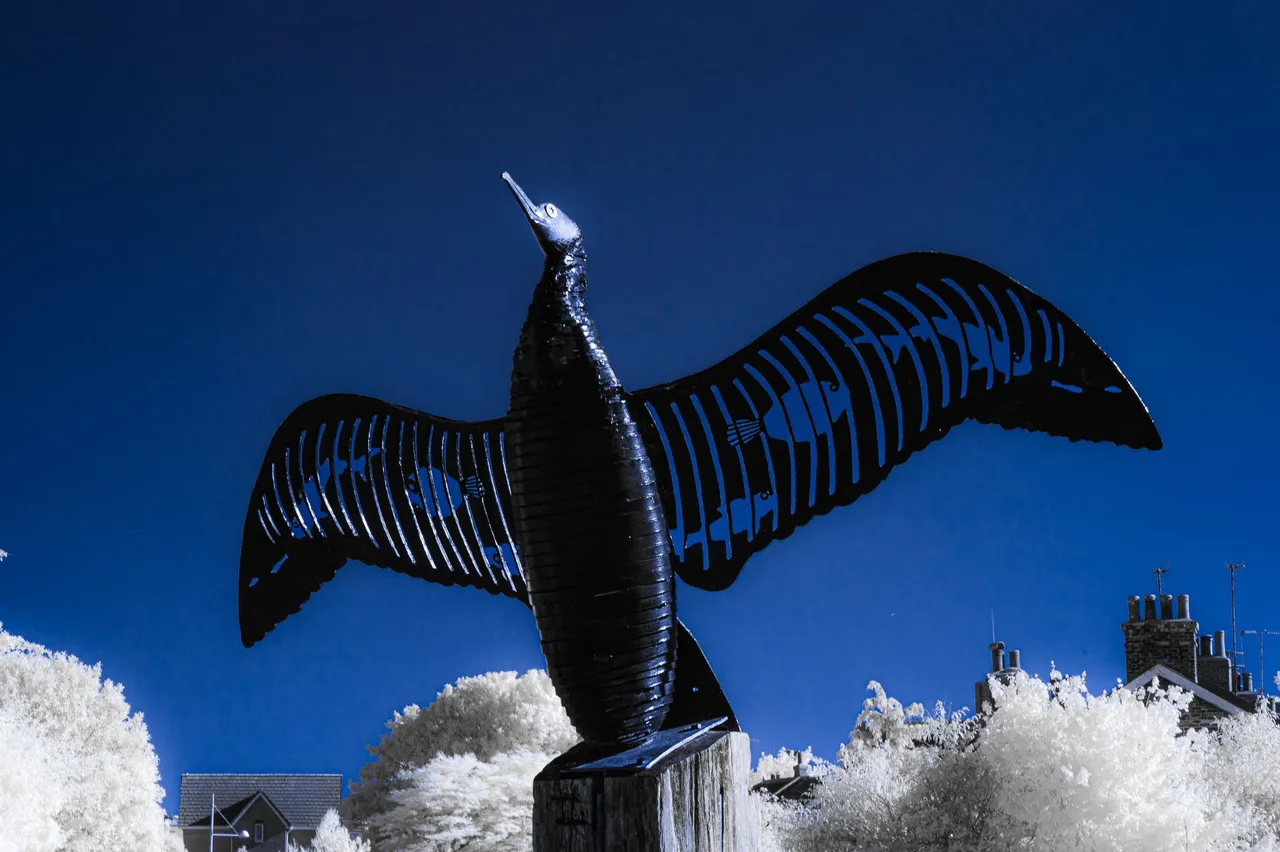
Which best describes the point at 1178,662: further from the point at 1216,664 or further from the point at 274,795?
the point at 274,795

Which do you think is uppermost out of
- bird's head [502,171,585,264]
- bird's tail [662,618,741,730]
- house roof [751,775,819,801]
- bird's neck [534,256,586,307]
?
bird's head [502,171,585,264]

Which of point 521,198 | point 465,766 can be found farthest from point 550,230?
point 465,766

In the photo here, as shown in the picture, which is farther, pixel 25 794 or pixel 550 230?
pixel 25 794

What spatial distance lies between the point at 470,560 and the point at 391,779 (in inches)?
846

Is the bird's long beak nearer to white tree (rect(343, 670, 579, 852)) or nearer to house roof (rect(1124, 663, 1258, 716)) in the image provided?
white tree (rect(343, 670, 579, 852))

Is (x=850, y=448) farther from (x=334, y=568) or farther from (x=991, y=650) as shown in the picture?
(x=991, y=650)

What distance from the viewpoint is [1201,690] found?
20.9m

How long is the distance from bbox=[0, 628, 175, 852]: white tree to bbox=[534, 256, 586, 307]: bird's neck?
18.8m

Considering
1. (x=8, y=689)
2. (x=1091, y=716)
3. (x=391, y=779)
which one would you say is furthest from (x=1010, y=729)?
(x=8, y=689)

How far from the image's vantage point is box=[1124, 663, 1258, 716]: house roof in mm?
20484

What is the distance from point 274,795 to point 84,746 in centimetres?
1419

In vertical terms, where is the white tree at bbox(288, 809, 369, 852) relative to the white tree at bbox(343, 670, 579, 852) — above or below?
below

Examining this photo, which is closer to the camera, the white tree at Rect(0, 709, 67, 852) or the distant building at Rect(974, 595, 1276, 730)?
the white tree at Rect(0, 709, 67, 852)

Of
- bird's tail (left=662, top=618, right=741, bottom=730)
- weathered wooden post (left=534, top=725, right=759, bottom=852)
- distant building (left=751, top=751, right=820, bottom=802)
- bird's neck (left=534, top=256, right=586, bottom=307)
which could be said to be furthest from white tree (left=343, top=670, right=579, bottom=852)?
bird's neck (left=534, top=256, right=586, bottom=307)
